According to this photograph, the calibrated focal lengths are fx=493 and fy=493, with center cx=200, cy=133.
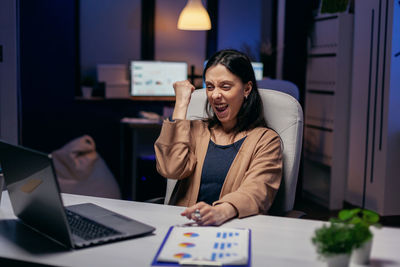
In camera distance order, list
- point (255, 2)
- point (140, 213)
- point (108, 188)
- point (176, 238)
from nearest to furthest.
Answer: point (176, 238)
point (140, 213)
point (108, 188)
point (255, 2)

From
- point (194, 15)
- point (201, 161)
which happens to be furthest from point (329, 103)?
point (201, 161)

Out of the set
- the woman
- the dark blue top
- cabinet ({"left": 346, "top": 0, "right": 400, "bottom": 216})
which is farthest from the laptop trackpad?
cabinet ({"left": 346, "top": 0, "right": 400, "bottom": 216})

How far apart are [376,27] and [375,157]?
3.48 feet

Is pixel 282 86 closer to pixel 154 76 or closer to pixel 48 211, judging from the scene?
pixel 48 211

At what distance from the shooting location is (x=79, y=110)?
4848mm

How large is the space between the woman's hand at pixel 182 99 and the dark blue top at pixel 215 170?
200 mm

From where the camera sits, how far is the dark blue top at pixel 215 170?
195 cm

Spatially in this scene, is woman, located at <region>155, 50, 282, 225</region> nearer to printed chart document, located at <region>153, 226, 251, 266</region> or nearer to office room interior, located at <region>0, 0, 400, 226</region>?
printed chart document, located at <region>153, 226, 251, 266</region>

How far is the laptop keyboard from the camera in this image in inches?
50.5

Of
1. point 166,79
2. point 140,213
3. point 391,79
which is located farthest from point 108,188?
point 140,213

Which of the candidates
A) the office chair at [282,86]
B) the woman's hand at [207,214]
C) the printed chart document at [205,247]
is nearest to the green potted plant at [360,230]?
the printed chart document at [205,247]

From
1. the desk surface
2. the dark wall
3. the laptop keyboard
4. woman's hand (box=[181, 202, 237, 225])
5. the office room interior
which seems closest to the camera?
the desk surface

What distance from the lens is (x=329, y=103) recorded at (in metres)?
4.39

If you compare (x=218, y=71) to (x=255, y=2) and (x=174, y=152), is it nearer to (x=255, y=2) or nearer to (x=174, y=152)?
(x=174, y=152)
